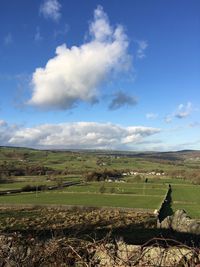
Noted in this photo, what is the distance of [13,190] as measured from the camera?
103 metres

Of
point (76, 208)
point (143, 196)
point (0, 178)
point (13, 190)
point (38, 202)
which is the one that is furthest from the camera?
point (0, 178)

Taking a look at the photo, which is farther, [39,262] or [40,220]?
[40,220]

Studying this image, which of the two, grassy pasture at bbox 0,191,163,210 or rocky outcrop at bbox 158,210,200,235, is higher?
rocky outcrop at bbox 158,210,200,235

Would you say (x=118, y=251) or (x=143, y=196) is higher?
(x=118, y=251)

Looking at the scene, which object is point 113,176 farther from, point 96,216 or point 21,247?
point 21,247

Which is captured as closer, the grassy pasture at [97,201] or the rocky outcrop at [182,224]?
the rocky outcrop at [182,224]

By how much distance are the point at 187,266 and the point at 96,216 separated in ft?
182

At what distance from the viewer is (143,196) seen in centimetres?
9138

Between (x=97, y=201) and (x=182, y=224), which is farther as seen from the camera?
(x=97, y=201)

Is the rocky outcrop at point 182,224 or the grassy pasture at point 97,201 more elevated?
the rocky outcrop at point 182,224

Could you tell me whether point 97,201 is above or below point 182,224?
below

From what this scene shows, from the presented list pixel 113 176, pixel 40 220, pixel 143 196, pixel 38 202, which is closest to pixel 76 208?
pixel 38 202

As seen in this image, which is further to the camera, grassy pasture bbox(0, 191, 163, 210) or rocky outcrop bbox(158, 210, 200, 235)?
grassy pasture bbox(0, 191, 163, 210)

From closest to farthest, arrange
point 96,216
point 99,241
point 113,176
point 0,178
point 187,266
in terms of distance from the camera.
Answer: point 187,266 → point 99,241 → point 96,216 → point 0,178 → point 113,176
